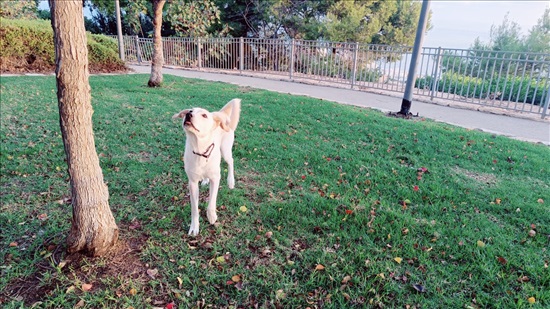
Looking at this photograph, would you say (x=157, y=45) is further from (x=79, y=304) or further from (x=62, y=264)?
(x=79, y=304)

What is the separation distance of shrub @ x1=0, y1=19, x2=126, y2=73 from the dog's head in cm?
1305

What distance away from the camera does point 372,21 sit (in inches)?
788

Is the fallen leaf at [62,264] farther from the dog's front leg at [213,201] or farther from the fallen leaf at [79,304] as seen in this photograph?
the dog's front leg at [213,201]

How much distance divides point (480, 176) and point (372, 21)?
56.6 ft

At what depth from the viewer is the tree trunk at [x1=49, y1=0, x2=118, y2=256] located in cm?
239

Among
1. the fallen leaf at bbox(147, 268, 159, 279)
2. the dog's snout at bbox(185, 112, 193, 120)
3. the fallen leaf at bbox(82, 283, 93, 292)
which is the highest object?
the dog's snout at bbox(185, 112, 193, 120)

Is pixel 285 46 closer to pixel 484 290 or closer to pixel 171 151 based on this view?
pixel 171 151

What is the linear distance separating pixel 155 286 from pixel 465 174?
14.2 ft

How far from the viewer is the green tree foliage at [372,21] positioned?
19.4 meters

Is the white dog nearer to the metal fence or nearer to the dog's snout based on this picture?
the dog's snout

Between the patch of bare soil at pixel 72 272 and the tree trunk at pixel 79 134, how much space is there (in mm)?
85

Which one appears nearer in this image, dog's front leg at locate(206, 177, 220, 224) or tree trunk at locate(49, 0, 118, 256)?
tree trunk at locate(49, 0, 118, 256)

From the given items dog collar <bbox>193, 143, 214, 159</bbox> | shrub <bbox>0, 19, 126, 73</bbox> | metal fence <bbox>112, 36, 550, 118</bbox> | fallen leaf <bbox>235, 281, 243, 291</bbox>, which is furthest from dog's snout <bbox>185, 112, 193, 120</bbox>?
shrub <bbox>0, 19, 126, 73</bbox>

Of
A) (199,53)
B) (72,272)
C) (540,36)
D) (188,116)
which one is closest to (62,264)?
(72,272)
